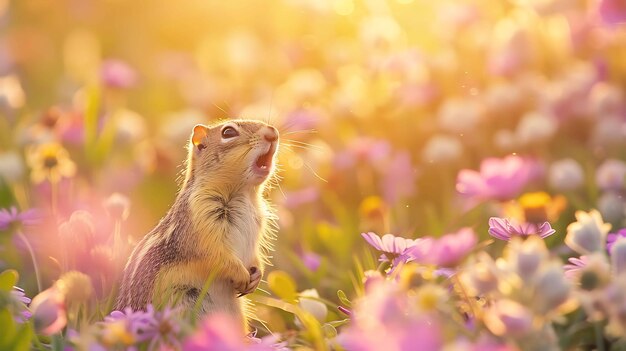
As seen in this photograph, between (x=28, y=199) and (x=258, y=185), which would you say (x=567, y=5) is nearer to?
(x=258, y=185)

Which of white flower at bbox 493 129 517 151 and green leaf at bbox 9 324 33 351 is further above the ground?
green leaf at bbox 9 324 33 351

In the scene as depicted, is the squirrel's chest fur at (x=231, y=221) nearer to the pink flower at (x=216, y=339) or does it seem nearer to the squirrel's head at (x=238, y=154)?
the squirrel's head at (x=238, y=154)

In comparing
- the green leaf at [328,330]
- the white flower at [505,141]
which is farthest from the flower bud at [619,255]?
the white flower at [505,141]

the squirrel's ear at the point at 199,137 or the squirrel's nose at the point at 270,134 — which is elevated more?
the squirrel's nose at the point at 270,134

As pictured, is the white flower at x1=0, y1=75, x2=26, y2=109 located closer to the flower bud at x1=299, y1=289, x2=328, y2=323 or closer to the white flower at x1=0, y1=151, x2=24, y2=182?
the white flower at x1=0, y1=151, x2=24, y2=182

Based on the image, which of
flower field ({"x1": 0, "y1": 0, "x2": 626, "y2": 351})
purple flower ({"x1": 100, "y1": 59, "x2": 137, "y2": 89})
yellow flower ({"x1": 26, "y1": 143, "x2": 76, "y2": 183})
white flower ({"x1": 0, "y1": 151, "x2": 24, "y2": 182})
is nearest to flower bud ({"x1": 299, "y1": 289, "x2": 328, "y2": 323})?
flower field ({"x1": 0, "y1": 0, "x2": 626, "y2": 351})

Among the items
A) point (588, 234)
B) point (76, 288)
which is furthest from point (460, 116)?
point (76, 288)

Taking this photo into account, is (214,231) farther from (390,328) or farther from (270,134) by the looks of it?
(390,328)
